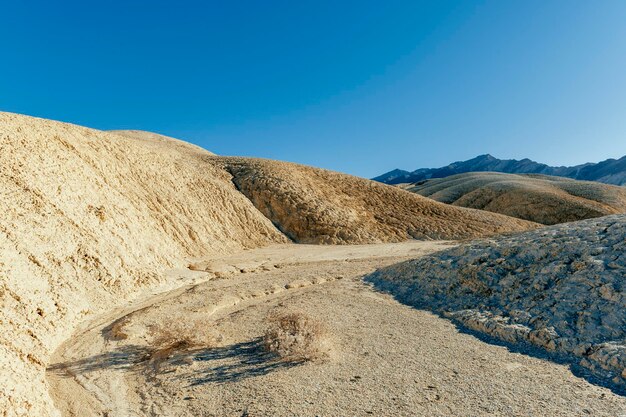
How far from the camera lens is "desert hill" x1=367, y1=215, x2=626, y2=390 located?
7.56 metres

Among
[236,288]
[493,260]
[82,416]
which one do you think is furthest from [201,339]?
[493,260]

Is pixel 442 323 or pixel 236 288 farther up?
→ pixel 236 288

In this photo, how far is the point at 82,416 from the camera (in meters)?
5.77

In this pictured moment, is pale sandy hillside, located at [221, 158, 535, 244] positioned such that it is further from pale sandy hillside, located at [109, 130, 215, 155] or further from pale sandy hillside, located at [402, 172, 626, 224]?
pale sandy hillside, located at [402, 172, 626, 224]

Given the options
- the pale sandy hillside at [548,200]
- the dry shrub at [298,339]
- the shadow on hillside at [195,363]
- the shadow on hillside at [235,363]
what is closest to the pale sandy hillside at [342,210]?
the pale sandy hillside at [548,200]

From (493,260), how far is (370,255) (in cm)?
958

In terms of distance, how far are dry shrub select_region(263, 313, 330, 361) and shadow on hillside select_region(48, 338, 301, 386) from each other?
0.54ft

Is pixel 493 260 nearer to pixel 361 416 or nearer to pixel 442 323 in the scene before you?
pixel 442 323

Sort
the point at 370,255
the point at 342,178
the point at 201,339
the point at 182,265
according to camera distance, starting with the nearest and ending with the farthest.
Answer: the point at 201,339 → the point at 182,265 → the point at 370,255 → the point at 342,178

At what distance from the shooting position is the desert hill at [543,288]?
756 centimetres

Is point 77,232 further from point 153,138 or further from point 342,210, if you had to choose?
point 153,138

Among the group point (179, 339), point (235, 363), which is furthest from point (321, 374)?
point (179, 339)

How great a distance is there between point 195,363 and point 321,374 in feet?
8.01

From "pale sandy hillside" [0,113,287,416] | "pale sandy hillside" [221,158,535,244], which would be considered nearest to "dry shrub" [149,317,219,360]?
"pale sandy hillside" [0,113,287,416]
